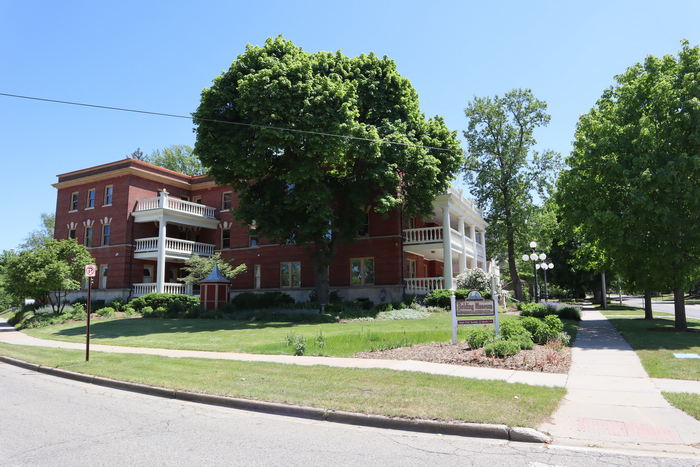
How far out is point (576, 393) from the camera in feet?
26.6

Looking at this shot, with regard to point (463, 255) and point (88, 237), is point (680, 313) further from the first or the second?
point (88, 237)

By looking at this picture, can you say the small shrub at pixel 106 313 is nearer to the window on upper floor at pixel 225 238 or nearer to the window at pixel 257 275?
the window at pixel 257 275

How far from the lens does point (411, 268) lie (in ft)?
110

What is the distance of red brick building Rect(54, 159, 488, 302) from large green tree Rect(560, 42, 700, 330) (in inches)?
452

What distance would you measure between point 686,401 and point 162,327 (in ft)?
67.8

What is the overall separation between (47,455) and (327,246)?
2186 cm

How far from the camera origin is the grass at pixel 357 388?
6793 millimetres

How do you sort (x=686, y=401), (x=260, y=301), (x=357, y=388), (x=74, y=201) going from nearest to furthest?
(x=686, y=401) → (x=357, y=388) → (x=260, y=301) → (x=74, y=201)

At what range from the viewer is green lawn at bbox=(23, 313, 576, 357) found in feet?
47.4

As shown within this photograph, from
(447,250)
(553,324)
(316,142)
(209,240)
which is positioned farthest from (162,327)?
(209,240)

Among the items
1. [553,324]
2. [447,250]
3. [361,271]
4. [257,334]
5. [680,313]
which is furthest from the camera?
[361,271]

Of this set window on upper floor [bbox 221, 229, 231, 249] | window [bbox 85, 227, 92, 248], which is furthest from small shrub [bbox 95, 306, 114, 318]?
window [bbox 85, 227, 92, 248]

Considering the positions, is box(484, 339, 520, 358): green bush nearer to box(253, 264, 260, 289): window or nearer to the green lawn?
the green lawn

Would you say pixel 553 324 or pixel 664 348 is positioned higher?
pixel 553 324
